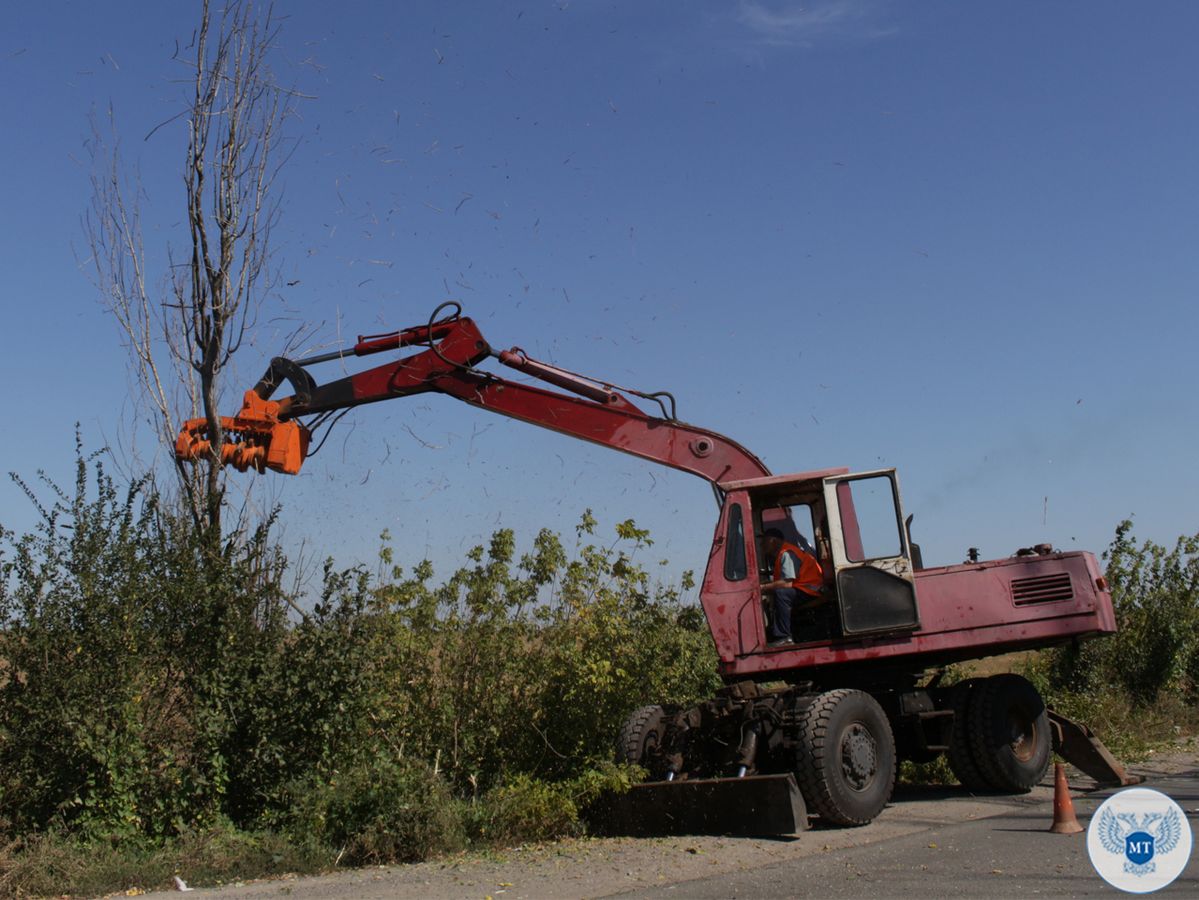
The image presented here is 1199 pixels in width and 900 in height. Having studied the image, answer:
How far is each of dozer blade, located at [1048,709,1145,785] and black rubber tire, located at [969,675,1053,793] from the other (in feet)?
0.89

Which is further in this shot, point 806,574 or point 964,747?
point 964,747

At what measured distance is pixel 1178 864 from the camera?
27.0 feet

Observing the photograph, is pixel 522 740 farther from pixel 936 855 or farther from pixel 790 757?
pixel 936 855

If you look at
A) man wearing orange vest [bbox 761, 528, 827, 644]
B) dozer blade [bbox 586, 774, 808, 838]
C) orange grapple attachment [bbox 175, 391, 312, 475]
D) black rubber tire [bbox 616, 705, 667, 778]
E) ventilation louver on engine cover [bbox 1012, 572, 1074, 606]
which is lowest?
dozer blade [bbox 586, 774, 808, 838]

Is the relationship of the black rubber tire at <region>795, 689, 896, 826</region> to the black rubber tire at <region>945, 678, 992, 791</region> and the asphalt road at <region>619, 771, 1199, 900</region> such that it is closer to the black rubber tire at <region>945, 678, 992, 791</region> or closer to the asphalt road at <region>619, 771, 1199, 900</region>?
the asphalt road at <region>619, 771, 1199, 900</region>

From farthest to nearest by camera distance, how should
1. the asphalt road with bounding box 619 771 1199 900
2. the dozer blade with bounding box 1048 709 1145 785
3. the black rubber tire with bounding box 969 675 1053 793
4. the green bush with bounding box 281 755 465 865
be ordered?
the dozer blade with bounding box 1048 709 1145 785 < the black rubber tire with bounding box 969 675 1053 793 < the green bush with bounding box 281 755 465 865 < the asphalt road with bounding box 619 771 1199 900

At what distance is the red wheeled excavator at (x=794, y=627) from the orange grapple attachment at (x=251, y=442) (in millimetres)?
19

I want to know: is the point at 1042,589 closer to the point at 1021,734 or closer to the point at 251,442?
the point at 1021,734

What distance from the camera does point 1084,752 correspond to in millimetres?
12930

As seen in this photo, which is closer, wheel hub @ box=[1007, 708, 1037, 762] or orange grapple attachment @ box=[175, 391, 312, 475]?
orange grapple attachment @ box=[175, 391, 312, 475]

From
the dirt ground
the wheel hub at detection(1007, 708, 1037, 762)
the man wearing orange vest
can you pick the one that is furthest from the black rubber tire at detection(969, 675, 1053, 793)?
the man wearing orange vest

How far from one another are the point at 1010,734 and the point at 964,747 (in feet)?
1.62

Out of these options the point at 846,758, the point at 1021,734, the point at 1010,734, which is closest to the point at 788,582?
the point at 846,758

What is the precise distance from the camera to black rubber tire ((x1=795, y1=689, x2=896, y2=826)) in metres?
10.2
